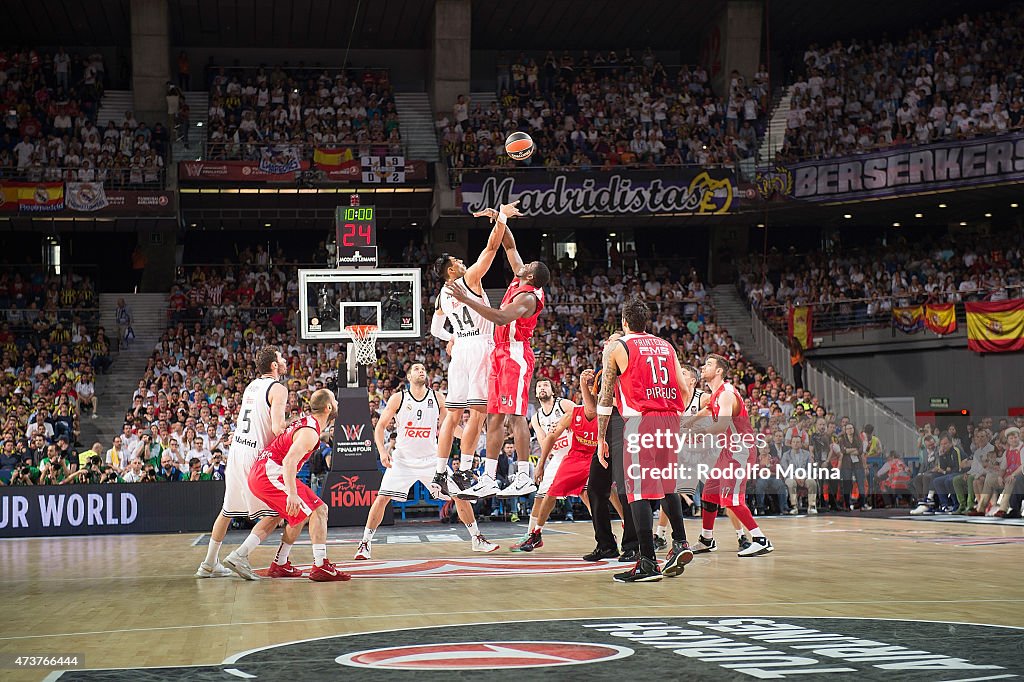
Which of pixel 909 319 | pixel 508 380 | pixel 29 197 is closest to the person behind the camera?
pixel 508 380

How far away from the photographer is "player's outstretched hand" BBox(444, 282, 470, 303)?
927 centimetres

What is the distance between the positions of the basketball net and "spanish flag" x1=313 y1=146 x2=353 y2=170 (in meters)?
13.8

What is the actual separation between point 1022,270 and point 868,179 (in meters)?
4.56

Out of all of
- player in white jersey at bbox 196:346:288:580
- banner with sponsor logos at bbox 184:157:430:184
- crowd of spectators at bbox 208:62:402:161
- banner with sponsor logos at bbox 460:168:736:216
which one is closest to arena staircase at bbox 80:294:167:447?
banner with sponsor logos at bbox 184:157:430:184

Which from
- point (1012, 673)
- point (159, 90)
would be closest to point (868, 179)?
point (159, 90)

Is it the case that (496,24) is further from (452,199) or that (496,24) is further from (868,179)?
(868,179)

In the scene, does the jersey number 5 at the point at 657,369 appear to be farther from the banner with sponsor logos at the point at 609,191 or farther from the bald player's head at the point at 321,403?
the banner with sponsor logos at the point at 609,191

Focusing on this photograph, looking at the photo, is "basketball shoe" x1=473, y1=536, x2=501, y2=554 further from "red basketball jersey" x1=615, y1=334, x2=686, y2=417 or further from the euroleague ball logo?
the euroleague ball logo

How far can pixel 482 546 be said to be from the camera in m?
12.4

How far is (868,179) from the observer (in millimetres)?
29188

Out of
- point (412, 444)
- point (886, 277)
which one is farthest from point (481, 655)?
point (886, 277)

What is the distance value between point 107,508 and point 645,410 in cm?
1242

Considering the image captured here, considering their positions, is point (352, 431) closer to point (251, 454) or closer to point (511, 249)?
point (251, 454)

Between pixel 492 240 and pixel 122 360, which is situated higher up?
pixel 122 360
